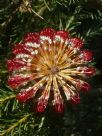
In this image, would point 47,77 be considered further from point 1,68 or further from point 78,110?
point 78,110

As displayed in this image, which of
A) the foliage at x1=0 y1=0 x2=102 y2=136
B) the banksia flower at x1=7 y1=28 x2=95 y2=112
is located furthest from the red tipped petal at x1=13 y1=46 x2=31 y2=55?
the foliage at x1=0 y1=0 x2=102 y2=136

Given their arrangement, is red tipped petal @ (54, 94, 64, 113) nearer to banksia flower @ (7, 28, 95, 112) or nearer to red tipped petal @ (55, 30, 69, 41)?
banksia flower @ (7, 28, 95, 112)

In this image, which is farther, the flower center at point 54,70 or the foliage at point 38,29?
the foliage at point 38,29

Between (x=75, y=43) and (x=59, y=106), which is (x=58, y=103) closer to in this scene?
(x=59, y=106)

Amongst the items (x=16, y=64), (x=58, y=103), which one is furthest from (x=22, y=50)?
(x=58, y=103)

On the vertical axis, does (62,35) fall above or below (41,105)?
above

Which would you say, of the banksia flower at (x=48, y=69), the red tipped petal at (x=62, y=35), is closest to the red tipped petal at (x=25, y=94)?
the banksia flower at (x=48, y=69)

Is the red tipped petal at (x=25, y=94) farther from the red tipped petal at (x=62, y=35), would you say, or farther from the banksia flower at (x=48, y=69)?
the red tipped petal at (x=62, y=35)

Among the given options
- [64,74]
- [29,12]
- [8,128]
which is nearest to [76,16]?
[29,12]
